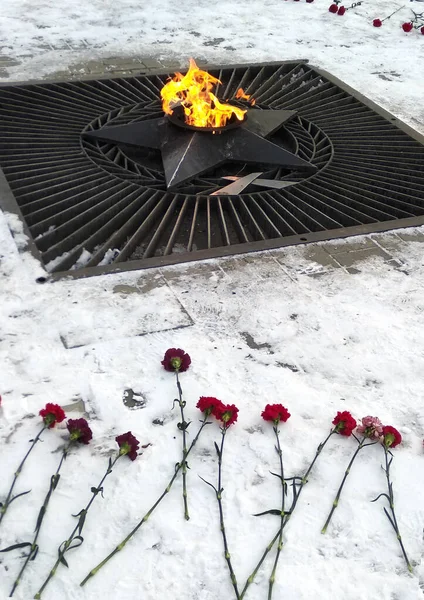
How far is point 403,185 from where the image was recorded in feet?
18.1

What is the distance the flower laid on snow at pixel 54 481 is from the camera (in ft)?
8.80

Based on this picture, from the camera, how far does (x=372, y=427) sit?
3291 millimetres

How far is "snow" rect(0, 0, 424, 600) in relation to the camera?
275 cm

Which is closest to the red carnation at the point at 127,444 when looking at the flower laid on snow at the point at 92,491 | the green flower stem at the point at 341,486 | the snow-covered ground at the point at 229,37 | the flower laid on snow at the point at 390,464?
the flower laid on snow at the point at 92,491

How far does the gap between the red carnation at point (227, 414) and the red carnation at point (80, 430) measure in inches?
21.9

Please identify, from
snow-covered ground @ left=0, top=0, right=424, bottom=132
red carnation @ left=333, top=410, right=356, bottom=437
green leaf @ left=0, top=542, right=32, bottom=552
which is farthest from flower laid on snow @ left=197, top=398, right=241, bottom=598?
snow-covered ground @ left=0, top=0, right=424, bottom=132

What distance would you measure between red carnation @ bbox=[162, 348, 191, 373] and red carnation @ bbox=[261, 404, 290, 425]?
1.57 ft

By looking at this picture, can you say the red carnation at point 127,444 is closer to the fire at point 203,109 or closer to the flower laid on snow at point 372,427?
the flower laid on snow at point 372,427

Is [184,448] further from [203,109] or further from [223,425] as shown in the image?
[203,109]

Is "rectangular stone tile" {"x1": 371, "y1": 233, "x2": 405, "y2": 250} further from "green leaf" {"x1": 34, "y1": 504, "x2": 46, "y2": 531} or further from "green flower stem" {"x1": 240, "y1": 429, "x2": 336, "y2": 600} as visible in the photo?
"green leaf" {"x1": 34, "y1": 504, "x2": 46, "y2": 531}

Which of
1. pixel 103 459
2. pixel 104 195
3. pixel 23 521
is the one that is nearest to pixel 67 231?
pixel 104 195

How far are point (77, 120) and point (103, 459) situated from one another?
3.82 m

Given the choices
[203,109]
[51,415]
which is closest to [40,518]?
[51,415]

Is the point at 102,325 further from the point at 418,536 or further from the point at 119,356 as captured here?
the point at 418,536
